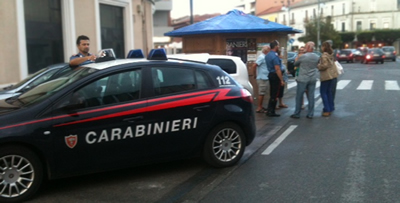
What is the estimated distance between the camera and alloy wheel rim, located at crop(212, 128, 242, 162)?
623 cm

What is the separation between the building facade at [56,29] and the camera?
1266 cm

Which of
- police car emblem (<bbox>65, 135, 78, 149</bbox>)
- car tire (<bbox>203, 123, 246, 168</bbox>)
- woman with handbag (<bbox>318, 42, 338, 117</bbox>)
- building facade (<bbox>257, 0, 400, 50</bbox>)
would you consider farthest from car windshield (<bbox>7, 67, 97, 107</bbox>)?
building facade (<bbox>257, 0, 400, 50</bbox>)

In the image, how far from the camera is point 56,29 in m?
15.1

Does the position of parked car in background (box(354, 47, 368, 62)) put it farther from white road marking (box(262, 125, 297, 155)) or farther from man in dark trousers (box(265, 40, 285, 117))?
white road marking (box(262, 125, 297, 155))

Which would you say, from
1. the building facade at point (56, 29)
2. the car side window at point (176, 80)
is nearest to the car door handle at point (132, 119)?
the car side window at point (176, 80)

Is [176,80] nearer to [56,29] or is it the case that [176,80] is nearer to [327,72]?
[327,72]

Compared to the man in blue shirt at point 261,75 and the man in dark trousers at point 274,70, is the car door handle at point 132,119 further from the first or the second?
the man in blue shirt at point 261,75

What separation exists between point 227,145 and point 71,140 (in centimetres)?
219

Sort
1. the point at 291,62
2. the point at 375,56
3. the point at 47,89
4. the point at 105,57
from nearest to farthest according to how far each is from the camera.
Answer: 1. the point at 47,89
2. the point at 105,57
3. the point at 291,62
4. the point at 375,56

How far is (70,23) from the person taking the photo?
50.5 ft

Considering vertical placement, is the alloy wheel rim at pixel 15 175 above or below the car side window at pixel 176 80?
below

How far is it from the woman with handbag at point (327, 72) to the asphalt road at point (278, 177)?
205 centimetres

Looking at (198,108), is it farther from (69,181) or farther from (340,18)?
(340,18)

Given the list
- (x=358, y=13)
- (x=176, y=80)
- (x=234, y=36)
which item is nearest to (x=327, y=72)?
(x=234, y=36)
